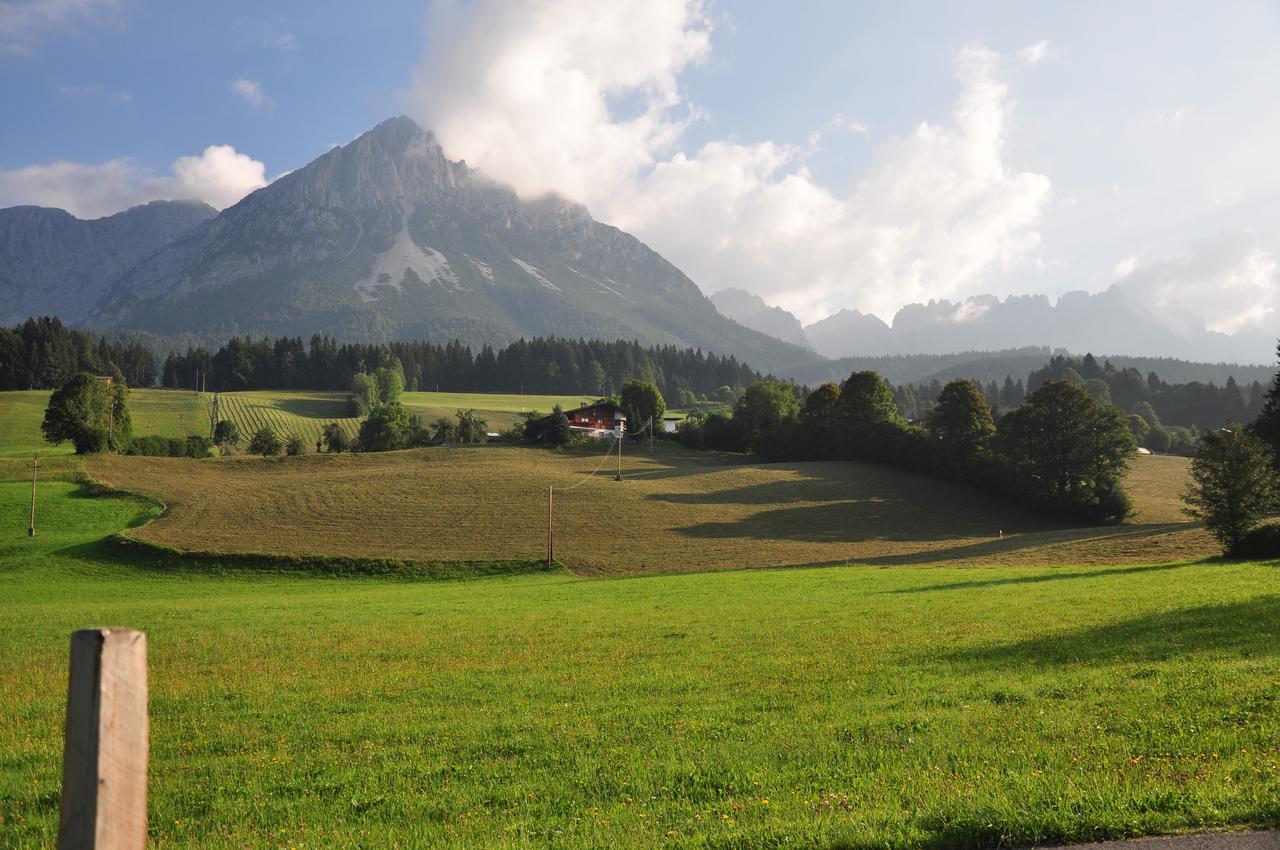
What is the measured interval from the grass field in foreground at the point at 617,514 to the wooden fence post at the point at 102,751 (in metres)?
51.3

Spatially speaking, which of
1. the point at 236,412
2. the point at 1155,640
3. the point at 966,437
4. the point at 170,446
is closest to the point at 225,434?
the point at 170,446

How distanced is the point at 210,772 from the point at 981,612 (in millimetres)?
23003

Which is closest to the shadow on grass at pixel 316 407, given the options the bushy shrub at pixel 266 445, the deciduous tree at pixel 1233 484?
the bushy shrub at pixel 266 445

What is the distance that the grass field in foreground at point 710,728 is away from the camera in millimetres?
7879

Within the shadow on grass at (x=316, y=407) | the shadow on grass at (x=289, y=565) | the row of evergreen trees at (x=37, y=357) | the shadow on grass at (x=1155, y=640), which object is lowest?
the shadow on grass at (x=289, y=565)

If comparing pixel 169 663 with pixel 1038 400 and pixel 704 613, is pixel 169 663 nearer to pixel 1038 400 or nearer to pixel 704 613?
pixel 704 613

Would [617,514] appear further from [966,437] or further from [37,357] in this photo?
[37,357]

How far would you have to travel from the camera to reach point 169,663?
21.0 meters

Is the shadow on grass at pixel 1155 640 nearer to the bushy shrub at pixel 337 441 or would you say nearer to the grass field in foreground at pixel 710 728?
the grass field in foreground at pixel 710 728

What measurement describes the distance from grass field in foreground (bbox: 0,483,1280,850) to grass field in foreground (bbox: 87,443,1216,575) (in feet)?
105

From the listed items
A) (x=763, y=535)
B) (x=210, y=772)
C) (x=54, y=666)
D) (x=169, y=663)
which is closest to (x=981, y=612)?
(x=210, y=772)

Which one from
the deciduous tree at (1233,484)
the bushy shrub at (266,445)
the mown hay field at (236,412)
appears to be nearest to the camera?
the deciduous tree at (1233,484)

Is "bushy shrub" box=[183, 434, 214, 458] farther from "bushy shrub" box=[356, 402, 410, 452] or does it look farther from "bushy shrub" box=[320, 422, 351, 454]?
"bushy shrub" box=[356, 402, 410, 452]

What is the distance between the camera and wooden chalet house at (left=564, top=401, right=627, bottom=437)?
146m
